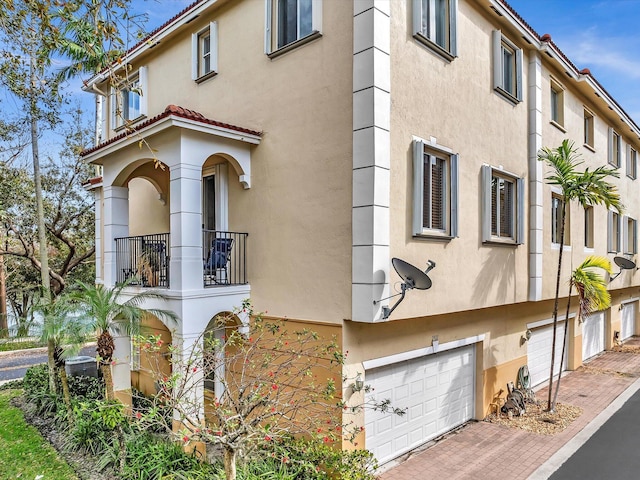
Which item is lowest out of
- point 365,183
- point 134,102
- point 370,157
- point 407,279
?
point 407,279

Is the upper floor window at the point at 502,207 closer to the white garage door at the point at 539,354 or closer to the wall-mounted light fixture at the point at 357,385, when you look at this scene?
the white garage door at the point at 539,354

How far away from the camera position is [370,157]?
7.72 metres

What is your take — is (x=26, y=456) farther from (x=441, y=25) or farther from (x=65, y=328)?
(x=441, y=25)

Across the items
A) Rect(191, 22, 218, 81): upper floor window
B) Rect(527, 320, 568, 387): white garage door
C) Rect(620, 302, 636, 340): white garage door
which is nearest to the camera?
Rect(191, 22, 218, 81): upper floor window

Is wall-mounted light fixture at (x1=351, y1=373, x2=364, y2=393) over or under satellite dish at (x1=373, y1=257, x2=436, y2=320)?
under

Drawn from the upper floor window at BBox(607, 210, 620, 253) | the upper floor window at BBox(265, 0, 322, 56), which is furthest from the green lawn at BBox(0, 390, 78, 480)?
the upper floor window at BBox(607, 210, 620, 253)

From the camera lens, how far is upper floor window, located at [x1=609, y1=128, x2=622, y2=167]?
19531mm

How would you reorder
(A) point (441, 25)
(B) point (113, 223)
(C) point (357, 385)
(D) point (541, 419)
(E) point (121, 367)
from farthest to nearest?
(D) point (541, 419) < (B) point (113, 223) < (E) point (121, 367) < (A) point (441, 25) < (C) point (357, 385)

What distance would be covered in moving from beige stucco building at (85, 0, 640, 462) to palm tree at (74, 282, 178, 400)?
0.71 meters

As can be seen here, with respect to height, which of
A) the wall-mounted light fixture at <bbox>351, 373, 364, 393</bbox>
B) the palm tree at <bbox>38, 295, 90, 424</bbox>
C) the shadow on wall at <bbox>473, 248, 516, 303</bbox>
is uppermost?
the shadow on wall at <bbox>473, 248, 516, 303</bbox>

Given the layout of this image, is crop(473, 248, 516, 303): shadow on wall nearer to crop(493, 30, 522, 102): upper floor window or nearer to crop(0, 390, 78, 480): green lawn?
crop(493, 30, 522, 102): upper floor window

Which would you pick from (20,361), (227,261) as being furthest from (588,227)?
(20,361)

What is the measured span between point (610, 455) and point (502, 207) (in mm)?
6338

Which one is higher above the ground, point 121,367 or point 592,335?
point 121,367
